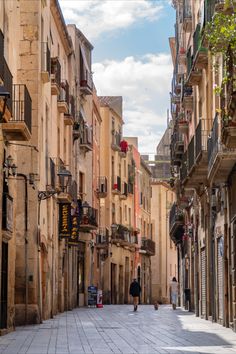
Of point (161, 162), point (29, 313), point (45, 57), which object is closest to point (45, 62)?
point (45, 57)

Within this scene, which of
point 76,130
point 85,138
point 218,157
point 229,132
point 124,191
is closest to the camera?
point 229,132

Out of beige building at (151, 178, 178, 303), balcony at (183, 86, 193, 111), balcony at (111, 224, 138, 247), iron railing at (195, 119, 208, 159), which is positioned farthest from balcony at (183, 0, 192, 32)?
beige building at (151, 178, 178, 303)

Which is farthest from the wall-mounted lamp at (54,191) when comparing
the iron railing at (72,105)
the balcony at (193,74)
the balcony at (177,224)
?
the balcony at (177,224)

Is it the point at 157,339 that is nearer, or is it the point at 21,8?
the point at 157,339

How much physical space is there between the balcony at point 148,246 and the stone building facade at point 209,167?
33.7 metres

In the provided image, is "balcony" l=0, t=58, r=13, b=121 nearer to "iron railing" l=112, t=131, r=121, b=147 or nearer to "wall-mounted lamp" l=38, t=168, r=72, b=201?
"wall-mounted lamp" l=38, t=168, r=72, b=201

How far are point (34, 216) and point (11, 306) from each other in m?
5.65

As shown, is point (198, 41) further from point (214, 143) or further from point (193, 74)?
point (214, 143)

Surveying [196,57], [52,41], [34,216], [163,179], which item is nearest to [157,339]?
[34,216]

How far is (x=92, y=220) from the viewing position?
1897 inches

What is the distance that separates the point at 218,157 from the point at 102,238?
37.0m

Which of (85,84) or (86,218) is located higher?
(85,84)

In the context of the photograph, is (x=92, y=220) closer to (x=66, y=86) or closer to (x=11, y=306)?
(x=66, y=86)

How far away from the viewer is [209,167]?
967 inches
